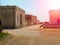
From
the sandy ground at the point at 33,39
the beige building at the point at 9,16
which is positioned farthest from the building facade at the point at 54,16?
the sandy ground at the point at 33,39

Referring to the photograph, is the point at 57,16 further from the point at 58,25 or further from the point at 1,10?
the point at 1,10

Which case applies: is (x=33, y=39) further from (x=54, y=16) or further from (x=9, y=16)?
(x=54, y=16)

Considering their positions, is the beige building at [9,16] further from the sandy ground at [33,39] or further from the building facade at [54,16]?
the sandy ground at [33,39]

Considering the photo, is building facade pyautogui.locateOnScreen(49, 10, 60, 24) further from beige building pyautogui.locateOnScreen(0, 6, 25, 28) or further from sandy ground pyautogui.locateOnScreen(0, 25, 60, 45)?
sandy ground pyautogui.locateOnScreen(0, 25, 60, 45)

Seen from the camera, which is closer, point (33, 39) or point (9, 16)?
point (33, 39)

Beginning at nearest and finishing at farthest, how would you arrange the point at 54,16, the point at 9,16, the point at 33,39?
the point at 33,39, the point at 9,16, the point at 54,16

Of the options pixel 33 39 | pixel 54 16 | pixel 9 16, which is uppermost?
pixel 9 16

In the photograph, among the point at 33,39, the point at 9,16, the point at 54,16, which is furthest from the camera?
the point at 54,16

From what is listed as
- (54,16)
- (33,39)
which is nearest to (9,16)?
(54,16)

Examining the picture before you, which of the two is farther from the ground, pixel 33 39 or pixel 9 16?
pixel 9 16

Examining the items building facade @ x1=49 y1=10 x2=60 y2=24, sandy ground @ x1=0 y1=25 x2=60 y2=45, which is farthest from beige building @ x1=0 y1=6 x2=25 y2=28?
sandy ground @ x1=0 y1=25 x2=60 y2=45

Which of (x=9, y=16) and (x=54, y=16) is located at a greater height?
(x=9, y=16)

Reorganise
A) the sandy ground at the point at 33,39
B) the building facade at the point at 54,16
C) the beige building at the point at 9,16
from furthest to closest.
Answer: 1. the building facade at the point at 54,16
2. the beige building at the point at 9,16
3. the sandy ground at the point at 33,39

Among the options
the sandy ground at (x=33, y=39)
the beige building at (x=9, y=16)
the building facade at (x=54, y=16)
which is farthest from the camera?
the building facade at (x=54, y=16)
